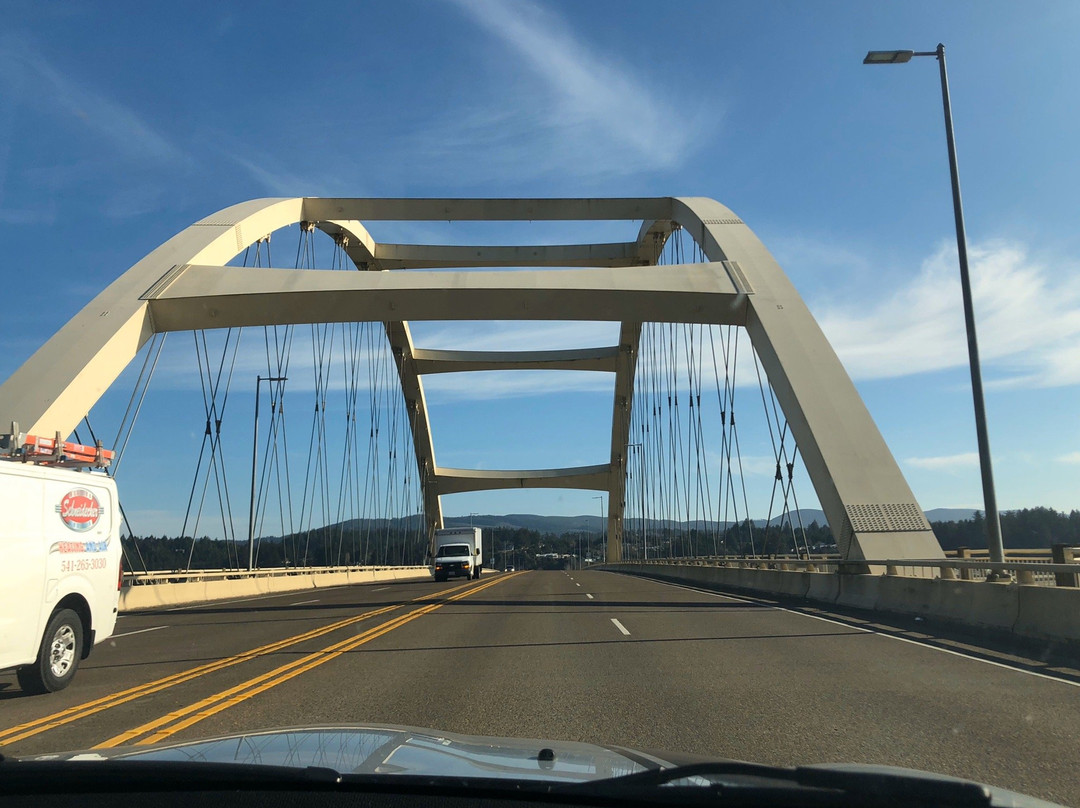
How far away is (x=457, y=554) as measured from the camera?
1791 inches

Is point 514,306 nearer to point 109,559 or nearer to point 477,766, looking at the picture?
point 109,559

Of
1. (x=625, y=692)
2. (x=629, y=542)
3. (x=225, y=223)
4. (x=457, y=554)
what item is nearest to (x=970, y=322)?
(x=625, y=692)

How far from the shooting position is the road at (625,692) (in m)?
5.38

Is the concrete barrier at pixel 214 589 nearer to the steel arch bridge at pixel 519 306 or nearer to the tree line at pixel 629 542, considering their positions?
the tree line at pixel 629 542

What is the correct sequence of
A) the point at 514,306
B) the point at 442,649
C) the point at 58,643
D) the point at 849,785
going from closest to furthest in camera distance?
the point at 849,785 < the point at 58,643 < the point at 442,649 < the point at 514,306

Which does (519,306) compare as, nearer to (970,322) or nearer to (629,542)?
(970,322)

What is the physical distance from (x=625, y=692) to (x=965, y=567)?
22.9 ft

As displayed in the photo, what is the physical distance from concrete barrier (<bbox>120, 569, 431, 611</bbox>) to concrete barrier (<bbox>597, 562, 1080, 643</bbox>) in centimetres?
1467

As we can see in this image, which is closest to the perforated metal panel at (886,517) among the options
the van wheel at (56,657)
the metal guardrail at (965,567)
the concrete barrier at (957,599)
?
the metal guardrail at (965,567)

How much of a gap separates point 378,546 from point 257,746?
171ft

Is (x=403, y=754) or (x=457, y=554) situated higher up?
(x=457, y=554)

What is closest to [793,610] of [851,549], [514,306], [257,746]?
[851,549]

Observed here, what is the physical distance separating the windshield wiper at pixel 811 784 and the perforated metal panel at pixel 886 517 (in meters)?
14.5

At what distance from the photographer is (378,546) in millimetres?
54500
